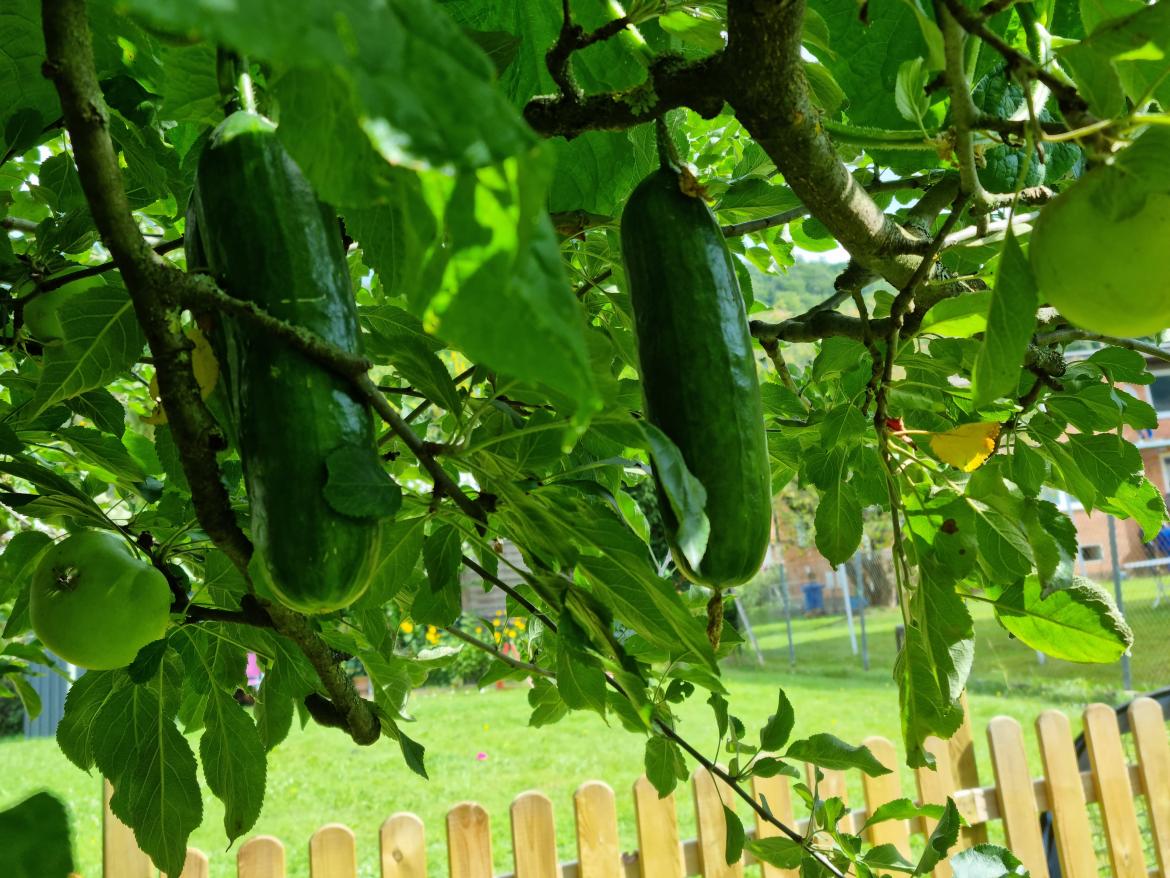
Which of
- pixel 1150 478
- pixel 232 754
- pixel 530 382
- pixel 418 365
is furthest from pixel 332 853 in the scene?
pixel 1150 478

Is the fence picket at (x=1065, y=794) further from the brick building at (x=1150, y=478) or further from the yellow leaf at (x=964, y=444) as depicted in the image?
the brick building at (x=1150, y=478)

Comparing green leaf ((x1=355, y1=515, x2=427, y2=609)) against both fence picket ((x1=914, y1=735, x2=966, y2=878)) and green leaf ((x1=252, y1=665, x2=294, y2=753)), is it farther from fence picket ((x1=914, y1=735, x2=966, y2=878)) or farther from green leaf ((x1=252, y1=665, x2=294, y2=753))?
fence picket ((x1=914, y1=735, x2=966, y2=878))

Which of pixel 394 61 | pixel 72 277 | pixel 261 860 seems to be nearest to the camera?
pixel 394 61

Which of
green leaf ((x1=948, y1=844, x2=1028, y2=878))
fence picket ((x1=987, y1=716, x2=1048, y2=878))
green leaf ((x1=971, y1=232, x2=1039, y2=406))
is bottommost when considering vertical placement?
fence picket ((x1=987, y1=716, x2=1048, y2=878))

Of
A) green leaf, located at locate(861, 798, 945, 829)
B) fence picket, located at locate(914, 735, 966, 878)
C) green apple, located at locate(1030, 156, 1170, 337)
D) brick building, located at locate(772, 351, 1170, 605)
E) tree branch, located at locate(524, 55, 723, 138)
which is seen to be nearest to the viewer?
green apple, located at locate(1030, 156, 1170, 337)

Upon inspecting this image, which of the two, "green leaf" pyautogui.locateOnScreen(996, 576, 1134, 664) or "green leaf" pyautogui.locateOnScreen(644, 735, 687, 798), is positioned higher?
"green leaf" pyautogui.locateOnScreen(996, 576, 1134, 664)

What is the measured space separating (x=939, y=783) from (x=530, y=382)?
2.74 metres

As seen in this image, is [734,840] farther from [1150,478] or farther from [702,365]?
[1150,478]

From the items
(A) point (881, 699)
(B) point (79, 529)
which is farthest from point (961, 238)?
(A) point (881, 699)

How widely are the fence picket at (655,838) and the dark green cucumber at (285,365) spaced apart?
6.66 ft

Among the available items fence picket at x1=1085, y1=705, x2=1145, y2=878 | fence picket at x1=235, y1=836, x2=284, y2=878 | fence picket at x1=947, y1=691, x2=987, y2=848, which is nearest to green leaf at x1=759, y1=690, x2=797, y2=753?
fence picket at x1=235, y1=836, x2=284, y2=878

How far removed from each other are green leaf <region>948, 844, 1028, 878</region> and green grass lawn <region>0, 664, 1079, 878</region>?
12.3ft

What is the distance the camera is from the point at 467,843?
2.16 metres

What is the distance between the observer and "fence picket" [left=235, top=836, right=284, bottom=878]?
6.63 ft
